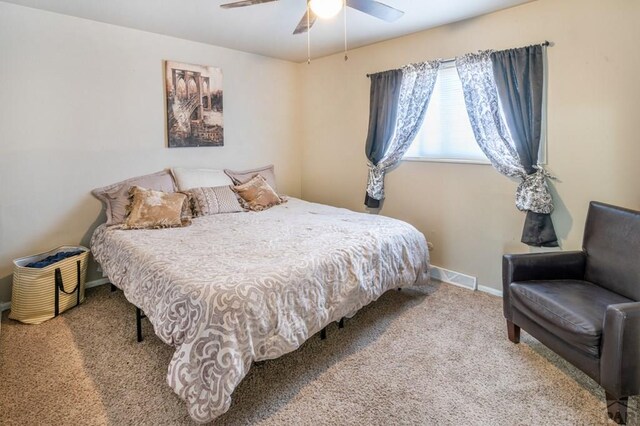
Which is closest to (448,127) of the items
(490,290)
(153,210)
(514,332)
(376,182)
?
(376,182)

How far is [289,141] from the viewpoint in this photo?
15.8 ft

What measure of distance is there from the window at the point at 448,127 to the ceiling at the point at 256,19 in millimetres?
537

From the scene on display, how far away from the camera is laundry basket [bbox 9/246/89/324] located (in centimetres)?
267

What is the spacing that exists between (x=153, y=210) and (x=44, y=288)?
96 centimetres

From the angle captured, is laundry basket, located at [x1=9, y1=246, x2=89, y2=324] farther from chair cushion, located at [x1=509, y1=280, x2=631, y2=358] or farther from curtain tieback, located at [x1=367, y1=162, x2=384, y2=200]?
chair cushion, located at [x1=509, y1=280, x2=631, y2=358]

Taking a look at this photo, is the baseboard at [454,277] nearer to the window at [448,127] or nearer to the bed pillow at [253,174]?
the window at [448,127]

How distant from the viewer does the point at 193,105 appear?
3.81 m

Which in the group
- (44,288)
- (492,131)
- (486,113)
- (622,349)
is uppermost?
→ (486,113)

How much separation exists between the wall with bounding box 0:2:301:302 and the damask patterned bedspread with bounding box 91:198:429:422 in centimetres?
51

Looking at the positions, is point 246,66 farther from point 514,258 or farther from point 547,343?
point 547,343

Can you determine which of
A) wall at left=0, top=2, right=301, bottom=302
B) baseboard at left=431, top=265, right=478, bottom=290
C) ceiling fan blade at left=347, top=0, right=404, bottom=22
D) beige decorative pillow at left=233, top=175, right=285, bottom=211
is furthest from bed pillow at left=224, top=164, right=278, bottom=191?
ceiling fan blade at left=347, top=0, right=404, bottom=22

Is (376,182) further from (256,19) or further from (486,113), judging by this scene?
(256,19)

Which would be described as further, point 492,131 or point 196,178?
point 196,178

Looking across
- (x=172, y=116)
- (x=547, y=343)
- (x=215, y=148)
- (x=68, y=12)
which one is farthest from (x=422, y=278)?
(x=68, y=12)
